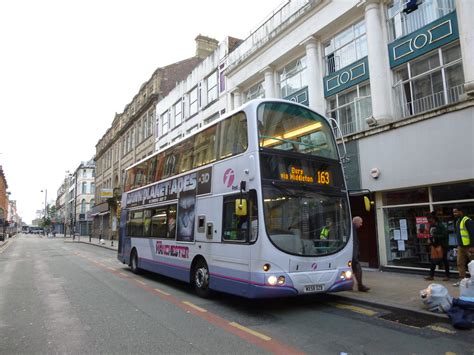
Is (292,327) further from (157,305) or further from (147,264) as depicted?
(147,264)

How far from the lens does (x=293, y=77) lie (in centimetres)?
1847

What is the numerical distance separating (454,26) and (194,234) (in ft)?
31.7

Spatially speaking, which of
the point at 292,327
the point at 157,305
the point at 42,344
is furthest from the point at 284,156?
the point at 42,344

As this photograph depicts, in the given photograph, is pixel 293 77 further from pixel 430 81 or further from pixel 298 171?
pixel 298 171

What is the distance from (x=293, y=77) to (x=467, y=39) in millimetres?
8734

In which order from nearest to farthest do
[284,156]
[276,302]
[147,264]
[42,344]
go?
[42,344]
[284,156]
[276,302]
[147,264]

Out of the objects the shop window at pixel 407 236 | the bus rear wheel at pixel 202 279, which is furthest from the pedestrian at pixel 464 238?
the bus rear wheel at pixel 202 279

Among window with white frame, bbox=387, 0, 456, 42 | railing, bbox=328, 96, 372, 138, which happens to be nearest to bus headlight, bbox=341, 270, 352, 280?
railing, bbox=328, 96, 372, 138

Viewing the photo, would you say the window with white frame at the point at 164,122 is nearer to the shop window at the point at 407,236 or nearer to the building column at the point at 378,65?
the building column at the point at 378,65

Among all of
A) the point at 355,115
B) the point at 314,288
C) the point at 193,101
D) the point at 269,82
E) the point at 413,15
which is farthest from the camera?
the point at 193,101

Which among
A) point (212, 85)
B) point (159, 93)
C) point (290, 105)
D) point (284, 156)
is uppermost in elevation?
point (159, 93)

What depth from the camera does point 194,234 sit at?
31.2 feet

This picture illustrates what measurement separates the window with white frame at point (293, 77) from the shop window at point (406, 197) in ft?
22.6

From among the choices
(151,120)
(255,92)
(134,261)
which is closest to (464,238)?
(134,261)
